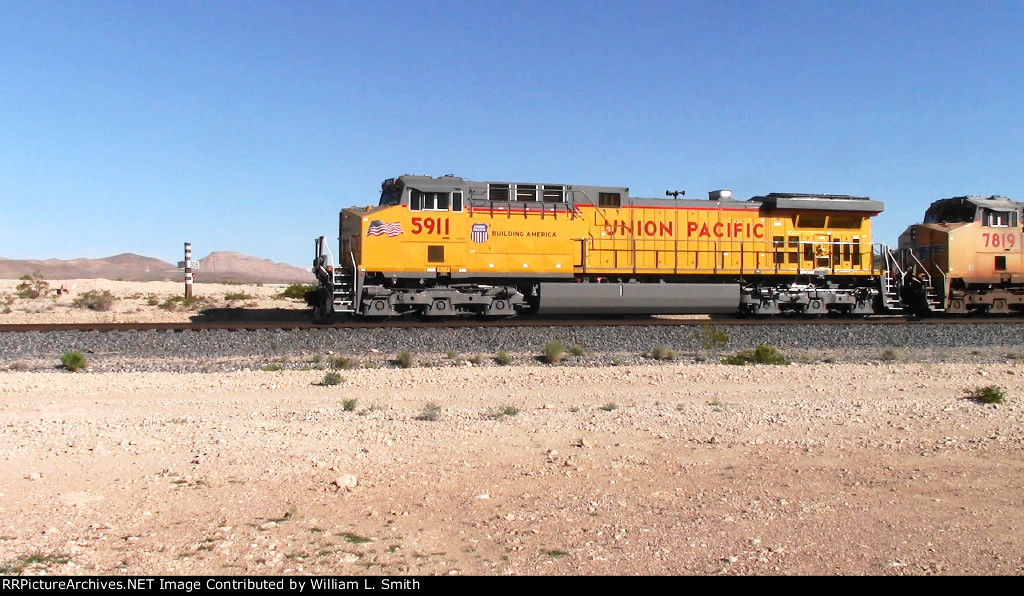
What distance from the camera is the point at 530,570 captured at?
4027 millimetres

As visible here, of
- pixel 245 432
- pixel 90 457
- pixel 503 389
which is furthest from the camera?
pixel 503 389

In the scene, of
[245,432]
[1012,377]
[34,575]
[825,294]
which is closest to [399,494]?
[34,575]

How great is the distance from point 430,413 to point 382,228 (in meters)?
9.52

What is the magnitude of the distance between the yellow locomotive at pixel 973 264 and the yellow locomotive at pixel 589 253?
4.70 ft

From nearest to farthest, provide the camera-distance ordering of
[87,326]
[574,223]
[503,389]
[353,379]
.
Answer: [503,389], [353,379], [87,326], [574,223]

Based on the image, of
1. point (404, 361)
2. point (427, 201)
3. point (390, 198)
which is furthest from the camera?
point (390, 198)

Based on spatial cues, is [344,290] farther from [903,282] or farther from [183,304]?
[903,282]

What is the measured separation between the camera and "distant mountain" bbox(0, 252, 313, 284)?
12719cm

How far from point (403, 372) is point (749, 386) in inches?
211

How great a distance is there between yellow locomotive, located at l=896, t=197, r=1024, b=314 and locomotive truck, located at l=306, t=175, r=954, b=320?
9 cm

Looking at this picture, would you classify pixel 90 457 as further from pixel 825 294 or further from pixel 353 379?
pixel 825 294

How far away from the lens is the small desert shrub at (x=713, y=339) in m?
15.5

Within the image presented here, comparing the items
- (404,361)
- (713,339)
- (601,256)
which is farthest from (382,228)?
(713,339)

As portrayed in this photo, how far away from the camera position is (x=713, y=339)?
15555 millimetres
